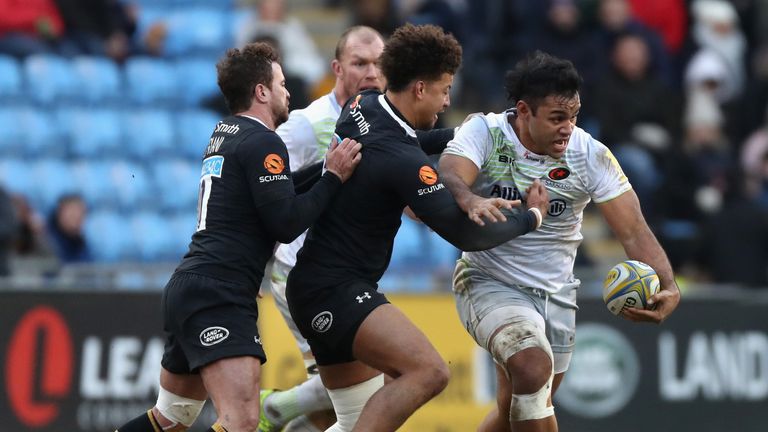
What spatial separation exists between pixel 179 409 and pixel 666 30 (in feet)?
35.7

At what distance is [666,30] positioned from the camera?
1708 centimetres

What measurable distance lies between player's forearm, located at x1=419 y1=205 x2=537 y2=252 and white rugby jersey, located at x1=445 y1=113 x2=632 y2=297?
521 millimetres

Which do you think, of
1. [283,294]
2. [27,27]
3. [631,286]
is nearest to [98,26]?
[27,27]

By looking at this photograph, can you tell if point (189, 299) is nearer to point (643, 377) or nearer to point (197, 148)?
point (643, 377)

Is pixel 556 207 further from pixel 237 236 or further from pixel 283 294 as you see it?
pixel 283 294

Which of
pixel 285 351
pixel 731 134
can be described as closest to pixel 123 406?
pixel 285 351

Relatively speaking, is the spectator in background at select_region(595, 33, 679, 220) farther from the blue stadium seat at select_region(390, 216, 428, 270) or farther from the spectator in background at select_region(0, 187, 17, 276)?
the spectator in background at select_region(0, 187, 17, 276)

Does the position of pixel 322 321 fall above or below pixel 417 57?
below

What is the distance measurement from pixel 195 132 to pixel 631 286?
8.03 m

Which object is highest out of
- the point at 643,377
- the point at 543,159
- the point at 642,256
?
the point at 543,159

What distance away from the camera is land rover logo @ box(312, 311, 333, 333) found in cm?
737

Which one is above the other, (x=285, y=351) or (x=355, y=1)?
(x=355, y=1)

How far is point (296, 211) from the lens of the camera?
723cm

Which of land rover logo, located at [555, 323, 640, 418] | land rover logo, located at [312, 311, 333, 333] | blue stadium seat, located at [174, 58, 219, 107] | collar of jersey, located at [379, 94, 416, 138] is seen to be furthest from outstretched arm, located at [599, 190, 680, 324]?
blue stadium seat, located at [174, 58, 219, 107]
